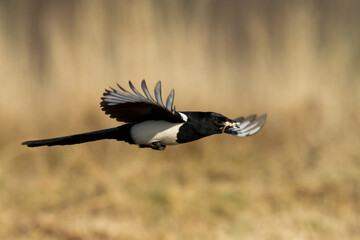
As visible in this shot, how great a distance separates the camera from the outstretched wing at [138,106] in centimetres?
201

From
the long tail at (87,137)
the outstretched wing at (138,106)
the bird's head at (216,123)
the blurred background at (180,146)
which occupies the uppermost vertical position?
the outstretched wing at (138,106)

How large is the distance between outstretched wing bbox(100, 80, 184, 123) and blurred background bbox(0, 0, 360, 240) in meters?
1.63

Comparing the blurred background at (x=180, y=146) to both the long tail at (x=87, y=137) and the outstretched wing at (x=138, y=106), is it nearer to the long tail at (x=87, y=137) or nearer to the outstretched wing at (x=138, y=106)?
the long tail at (x=87, y=137)

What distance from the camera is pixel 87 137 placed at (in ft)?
7.40

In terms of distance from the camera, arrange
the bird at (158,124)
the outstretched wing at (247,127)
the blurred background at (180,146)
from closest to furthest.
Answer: the bird at (158,124) → the outstretched wing at (247,127) → the blurred background at (180,146)

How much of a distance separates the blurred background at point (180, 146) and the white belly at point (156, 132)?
1582 millimetres

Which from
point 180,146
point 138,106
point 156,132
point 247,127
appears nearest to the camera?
point 138,106

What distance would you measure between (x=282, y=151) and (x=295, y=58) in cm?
60

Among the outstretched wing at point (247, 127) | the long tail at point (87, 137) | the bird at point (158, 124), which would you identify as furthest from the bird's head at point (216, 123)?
the outstretched wing at point (247, 127)

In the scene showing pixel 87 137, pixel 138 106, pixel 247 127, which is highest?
pixel 138 106

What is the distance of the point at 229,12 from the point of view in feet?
17.2

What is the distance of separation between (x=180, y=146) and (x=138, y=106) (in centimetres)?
211

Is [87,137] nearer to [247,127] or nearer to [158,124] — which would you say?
[158,124]

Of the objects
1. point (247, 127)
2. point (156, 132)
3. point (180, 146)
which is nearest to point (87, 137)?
point (156, 132)
